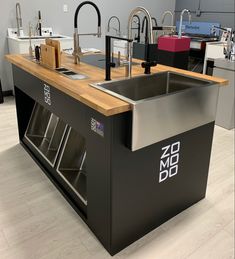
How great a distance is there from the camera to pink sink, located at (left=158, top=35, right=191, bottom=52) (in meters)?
4.00

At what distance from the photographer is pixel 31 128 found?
2.81 metres

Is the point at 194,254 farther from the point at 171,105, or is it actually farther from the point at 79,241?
the point at 171,105

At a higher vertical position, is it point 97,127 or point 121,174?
point 97,127

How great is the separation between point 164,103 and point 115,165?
394 millimetres

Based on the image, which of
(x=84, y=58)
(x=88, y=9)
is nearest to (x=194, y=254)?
(x=84, y=58)

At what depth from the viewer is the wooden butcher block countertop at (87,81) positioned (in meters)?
1.28

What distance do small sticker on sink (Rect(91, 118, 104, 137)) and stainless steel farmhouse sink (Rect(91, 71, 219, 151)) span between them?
161 mm

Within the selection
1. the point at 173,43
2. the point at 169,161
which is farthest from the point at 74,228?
the point at 173,43

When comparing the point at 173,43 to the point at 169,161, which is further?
the point at 173,43

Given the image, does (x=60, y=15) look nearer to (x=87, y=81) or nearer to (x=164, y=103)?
(x=87, y=81)

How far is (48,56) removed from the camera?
203 centimetres

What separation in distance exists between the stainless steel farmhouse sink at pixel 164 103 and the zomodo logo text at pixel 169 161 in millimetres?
115

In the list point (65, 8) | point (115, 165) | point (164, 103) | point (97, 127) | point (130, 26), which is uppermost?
point (65, 8)

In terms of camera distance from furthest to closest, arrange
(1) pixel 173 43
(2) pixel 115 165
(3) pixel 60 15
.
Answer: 1. (3) pixel 60 15
2. (1) pixel 173 43
3. (2) pixel 115 165
